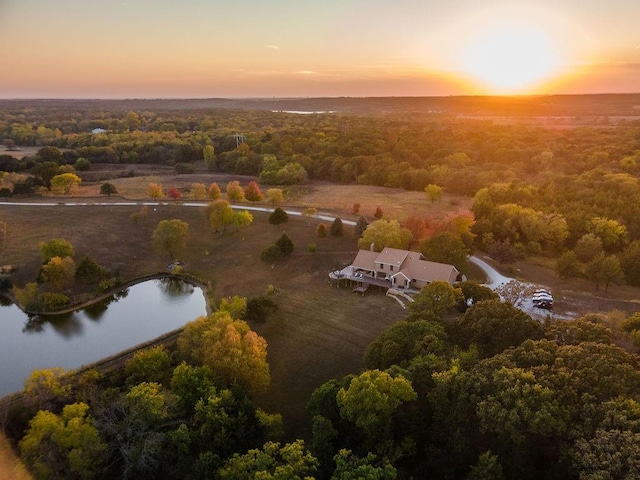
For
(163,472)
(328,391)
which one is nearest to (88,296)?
(163,472)

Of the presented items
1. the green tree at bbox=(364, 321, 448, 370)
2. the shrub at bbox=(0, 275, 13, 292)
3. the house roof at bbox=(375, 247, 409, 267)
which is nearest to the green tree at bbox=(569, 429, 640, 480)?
the green tree at bbox=(364, 321, 448, 370)

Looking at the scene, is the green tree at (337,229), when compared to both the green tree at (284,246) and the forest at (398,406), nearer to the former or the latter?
the green tree at (284,246)

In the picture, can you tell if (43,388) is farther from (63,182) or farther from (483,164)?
(483,164)

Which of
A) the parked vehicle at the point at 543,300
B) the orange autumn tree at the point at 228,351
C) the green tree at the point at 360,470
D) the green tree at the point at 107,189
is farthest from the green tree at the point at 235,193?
the green tree at the point at 360,470

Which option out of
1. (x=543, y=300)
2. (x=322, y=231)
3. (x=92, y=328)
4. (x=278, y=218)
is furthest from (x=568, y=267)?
(x=92, y=328)

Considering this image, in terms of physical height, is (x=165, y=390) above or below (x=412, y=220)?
below

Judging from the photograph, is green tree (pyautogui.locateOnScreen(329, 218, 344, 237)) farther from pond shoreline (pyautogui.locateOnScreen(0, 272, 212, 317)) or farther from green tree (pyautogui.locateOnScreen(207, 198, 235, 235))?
pond shoreline (pyautogui.locateOnScreen(0, 272, 212, 317))

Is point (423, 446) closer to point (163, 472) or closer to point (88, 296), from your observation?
point (163, 472)
